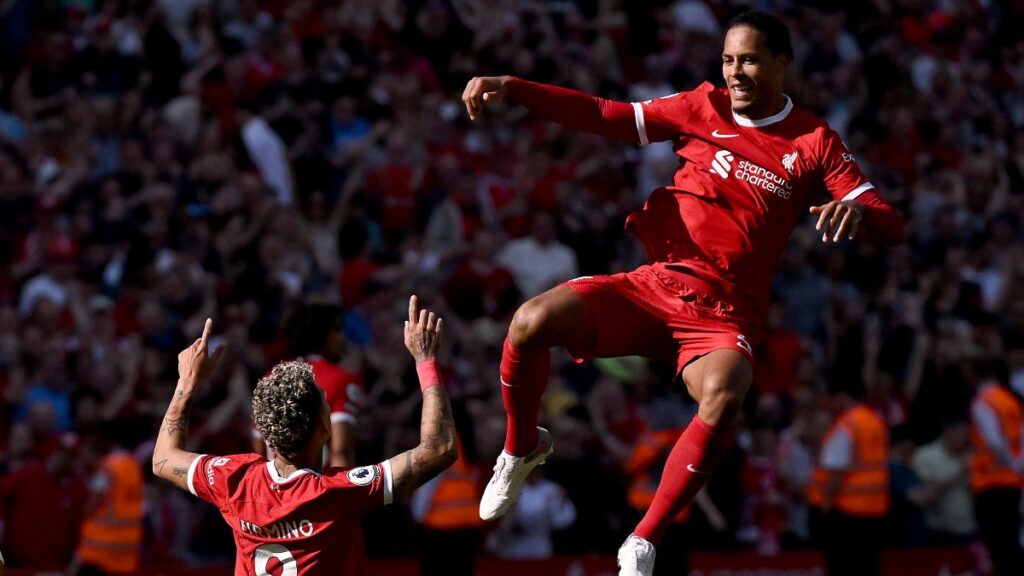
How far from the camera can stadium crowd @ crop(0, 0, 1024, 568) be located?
12.3m

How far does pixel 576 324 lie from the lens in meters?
7.08

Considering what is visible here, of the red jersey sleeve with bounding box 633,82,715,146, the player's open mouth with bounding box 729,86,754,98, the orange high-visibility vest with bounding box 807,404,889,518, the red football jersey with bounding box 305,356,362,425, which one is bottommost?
the orange high-visibility vest with bounding box 807,404,889,518

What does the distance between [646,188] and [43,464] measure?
670cm

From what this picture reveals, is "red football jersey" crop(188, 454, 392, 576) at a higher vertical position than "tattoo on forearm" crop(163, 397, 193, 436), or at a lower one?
lower

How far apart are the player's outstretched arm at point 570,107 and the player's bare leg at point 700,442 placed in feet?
3.62

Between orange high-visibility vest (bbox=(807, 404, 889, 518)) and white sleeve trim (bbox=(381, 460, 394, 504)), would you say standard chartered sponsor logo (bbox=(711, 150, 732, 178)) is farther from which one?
orange high-visibility vest (bbox=(807, 404, 889, 518))

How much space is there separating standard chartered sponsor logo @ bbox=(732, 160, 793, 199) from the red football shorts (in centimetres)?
49

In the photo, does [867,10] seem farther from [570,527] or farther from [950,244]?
[570,527]

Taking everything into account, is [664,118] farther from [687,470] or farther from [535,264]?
[535,264]

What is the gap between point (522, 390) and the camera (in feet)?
24.0

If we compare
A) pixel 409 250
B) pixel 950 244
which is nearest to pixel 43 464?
pixel 409 250

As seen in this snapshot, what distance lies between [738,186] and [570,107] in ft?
2.62

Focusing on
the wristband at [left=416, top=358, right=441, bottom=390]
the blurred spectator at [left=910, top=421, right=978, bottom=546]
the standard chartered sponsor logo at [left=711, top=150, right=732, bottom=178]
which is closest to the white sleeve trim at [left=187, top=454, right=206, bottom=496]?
the wristband at [left=416, top=358, right=441, bottom=390]

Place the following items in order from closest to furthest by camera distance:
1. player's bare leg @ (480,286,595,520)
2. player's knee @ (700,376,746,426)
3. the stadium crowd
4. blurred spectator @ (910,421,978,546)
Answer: player's knee @ (700,376,746,426) → player's bare leg @ (480,286,595,520) → the stadium crowd → blurred spectator @ (910,421,978,546)
